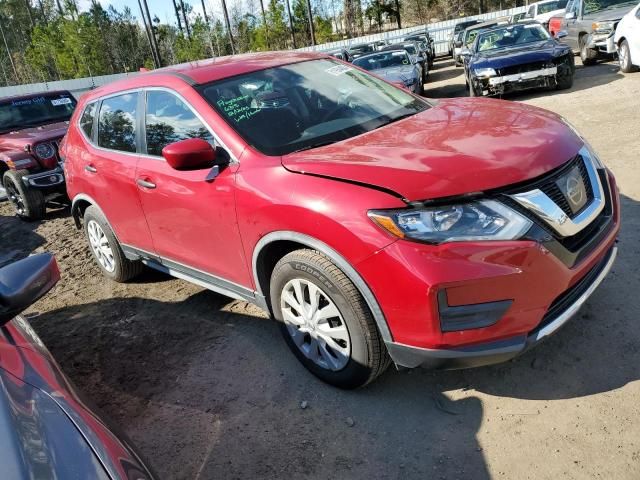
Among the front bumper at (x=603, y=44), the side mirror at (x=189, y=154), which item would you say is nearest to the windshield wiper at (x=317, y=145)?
the side mirror at (x=189, y=154)

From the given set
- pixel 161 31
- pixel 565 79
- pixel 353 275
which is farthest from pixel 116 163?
pixel 161 31

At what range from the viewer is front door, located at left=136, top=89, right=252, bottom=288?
3141mm

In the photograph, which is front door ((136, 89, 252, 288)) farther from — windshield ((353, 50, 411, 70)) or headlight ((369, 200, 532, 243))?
windshield ((353, 50, 411, 70))

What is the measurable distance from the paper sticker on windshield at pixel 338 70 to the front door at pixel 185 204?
1.07m

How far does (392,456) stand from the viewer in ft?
8.14

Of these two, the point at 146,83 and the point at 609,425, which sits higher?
the point at 146,83

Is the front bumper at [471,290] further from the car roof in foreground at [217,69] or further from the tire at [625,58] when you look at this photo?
the tire at [625,58]

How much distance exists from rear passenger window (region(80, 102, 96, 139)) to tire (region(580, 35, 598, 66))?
11.7m

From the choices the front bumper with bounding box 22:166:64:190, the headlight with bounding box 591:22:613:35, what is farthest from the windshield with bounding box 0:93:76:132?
the headlight with bounding box 591:22:613:35

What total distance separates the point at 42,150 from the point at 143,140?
16.5 ft

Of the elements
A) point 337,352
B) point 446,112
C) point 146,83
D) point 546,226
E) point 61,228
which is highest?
point 146,83

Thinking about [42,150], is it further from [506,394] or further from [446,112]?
[506,394]

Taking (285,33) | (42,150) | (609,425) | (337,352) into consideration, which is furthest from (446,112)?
(285,33)

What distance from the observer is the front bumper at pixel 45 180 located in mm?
7773
